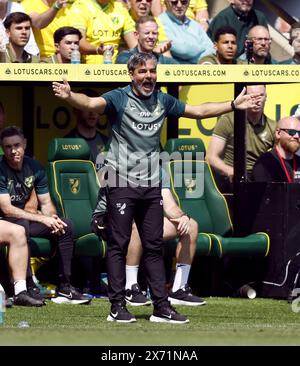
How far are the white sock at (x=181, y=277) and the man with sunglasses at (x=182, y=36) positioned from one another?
3.75m

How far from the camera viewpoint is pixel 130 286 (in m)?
11.9

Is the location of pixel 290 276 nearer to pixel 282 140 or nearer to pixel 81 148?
pixel 282 140

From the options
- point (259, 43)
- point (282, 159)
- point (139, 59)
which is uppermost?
point (259, 43)

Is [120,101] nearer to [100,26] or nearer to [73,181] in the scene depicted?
[73,181]

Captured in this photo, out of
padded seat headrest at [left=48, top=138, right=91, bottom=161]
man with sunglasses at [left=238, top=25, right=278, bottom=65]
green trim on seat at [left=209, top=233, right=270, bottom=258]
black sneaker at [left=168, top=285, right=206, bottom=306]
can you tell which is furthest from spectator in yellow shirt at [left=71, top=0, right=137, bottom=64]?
black sneaker at [left=168, top=285, right=206, bottom=306]

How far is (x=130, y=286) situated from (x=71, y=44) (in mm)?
2913

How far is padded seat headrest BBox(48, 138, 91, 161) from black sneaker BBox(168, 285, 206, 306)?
189cm

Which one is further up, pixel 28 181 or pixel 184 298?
pixel 28 181

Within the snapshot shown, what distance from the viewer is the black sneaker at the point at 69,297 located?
12.0 m

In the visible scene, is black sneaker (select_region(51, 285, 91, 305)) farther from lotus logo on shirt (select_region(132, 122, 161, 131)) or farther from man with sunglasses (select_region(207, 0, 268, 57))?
man with sunglasses (select_region(207, 0, 268, 57))

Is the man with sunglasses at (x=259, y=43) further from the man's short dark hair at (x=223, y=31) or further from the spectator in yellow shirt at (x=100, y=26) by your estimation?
the spectator in yellow shirt at (x=100, y=26)

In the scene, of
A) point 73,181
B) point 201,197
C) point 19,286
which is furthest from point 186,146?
point 19,286

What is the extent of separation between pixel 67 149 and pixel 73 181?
34 centimetres

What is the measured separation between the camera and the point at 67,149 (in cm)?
1302
